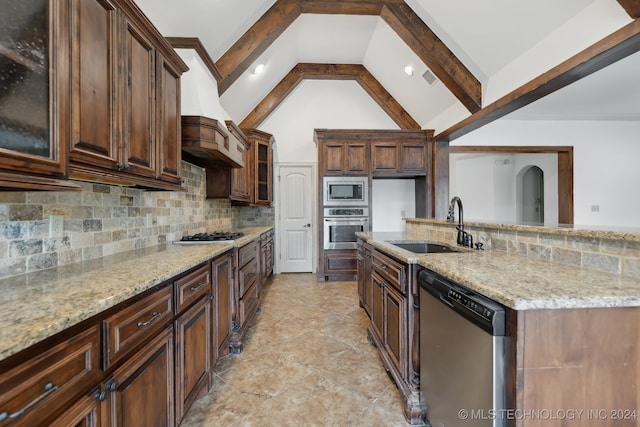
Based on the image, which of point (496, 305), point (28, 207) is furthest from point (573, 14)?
point (28, 207)

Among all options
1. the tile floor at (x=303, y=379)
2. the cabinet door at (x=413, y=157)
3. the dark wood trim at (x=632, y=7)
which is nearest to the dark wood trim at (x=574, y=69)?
the dark wood trim at (x=632, y=7)

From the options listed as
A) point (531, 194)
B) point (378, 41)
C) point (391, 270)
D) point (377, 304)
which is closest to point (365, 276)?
point (377, 304)

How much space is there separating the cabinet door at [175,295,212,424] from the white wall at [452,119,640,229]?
15.6 feet

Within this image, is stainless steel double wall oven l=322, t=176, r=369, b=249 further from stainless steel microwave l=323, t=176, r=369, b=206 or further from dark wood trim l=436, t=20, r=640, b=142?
dark wood trim l=436, t=20, r=640, b=142

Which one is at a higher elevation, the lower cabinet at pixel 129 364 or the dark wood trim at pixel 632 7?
the dark wood trim at pixel 632 7

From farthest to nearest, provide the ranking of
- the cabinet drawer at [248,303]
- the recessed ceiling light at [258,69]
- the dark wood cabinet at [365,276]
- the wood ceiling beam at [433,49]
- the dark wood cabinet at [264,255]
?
the recessed ceiling light at [258,69] → the dark wood cabinet at [264,255] → the wood ceiling beam at [433,49] → the dark wood cabinet at [365,276] → the cabinet drawer at [248,303]

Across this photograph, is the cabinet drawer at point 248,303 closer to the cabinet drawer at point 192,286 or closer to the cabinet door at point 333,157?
the cabinet drawer at point 192,286

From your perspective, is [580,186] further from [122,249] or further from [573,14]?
[122,249]

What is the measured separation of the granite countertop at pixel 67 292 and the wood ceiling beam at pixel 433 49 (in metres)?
3.46

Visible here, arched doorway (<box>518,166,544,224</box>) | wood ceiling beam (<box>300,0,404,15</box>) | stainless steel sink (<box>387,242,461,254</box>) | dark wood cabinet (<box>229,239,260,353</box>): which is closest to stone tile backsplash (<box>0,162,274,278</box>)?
dark wood cabinet (<box>229,239,260,353</box>)

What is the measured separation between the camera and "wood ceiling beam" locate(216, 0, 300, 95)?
9.87ft

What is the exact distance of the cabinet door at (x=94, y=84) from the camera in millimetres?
1052

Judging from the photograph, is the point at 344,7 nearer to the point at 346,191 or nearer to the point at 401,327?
the point at 346,191

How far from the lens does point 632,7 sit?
1672 millimetres
